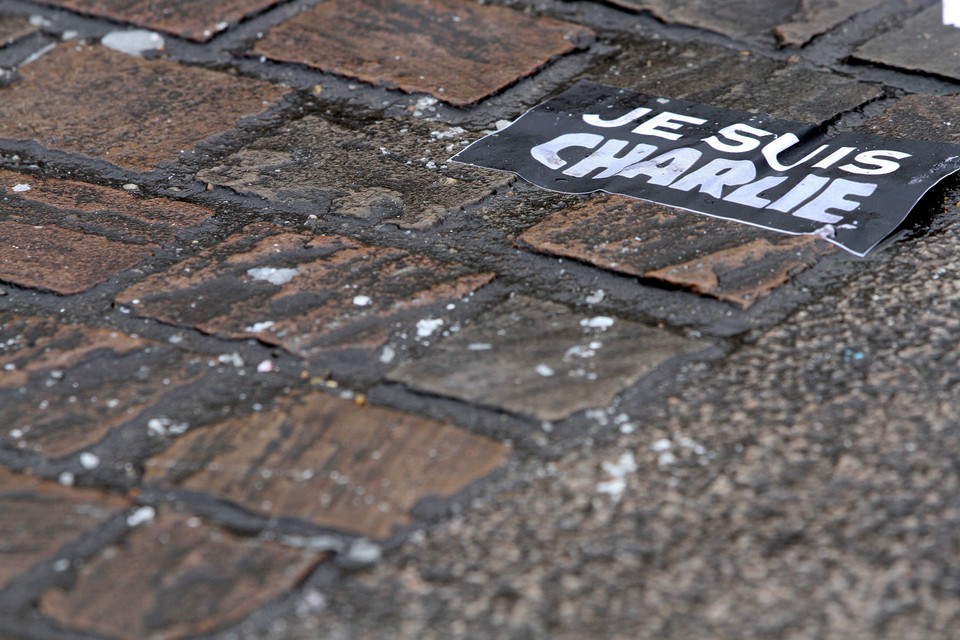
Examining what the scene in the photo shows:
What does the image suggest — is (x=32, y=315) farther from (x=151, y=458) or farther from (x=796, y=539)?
(x=796, y=539)

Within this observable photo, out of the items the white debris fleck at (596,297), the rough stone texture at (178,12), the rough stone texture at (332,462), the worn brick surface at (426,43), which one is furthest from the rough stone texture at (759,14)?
the rough stone texture at (332,462)

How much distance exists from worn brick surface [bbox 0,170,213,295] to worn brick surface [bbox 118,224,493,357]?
11cm

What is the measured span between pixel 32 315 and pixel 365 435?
63 centimetres

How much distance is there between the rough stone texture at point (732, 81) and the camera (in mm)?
2193

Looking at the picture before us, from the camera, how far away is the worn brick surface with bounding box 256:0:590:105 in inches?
93.7

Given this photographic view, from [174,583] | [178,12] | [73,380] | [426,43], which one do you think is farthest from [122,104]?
[174,583]

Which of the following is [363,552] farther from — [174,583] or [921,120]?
[921,120]

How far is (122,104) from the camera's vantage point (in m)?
2.37

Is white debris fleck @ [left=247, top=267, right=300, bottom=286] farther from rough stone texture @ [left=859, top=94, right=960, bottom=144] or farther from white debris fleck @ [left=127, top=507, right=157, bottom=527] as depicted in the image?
rough stone texture @ [left=859, top=94, right=960, bottom=144]

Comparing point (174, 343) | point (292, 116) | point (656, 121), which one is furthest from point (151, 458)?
point (656, 121)

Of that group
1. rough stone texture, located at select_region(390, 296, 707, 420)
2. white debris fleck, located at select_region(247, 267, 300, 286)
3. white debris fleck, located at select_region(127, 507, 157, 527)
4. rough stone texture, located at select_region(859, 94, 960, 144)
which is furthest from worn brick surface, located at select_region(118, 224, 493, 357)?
rough stone texture, located at select_region(859, 94, 960, 144)

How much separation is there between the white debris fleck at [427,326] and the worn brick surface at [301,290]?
1.1 inches

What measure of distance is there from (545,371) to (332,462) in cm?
32

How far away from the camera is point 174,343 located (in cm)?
168
